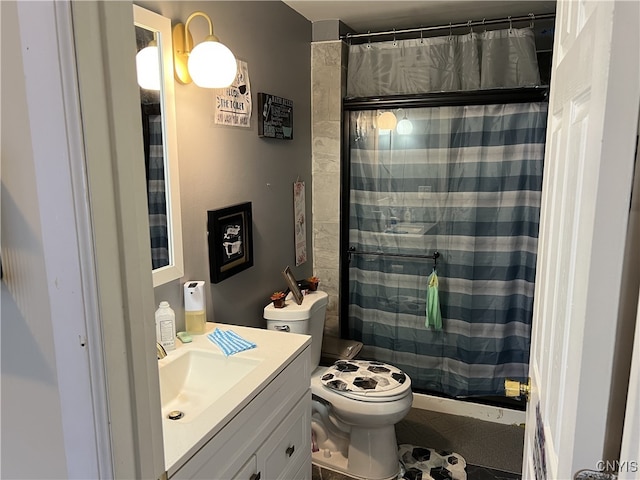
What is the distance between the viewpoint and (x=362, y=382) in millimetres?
2170

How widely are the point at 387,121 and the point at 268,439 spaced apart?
187 centimetres

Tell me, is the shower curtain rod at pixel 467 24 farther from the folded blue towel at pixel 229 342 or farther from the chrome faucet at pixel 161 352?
the chrome faucet at pixel 161 352

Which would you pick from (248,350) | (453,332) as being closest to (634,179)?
(248,350)

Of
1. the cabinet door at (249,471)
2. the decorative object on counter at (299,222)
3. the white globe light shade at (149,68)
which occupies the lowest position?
the cabinet door at (249,471)

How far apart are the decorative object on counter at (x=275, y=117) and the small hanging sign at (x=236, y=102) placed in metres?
Answer: 0.10

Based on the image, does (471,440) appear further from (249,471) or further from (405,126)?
(405,126)

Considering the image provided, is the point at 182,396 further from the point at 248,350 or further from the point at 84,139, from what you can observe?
the point at 84,139

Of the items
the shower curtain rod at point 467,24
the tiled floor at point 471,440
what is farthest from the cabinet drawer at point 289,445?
the shower curtain rod at point 467,24

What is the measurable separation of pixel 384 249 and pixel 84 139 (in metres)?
2.34

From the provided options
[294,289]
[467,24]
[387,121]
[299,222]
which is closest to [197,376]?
[294,289]

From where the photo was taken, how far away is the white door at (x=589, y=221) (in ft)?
1.68

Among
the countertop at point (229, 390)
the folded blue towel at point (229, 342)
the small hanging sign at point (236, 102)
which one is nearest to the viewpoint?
the countertop at point (229, 390)

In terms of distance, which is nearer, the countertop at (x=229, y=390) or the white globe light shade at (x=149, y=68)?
the countertop at (x=229, y=390)

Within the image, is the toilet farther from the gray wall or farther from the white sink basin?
the white sink basin
